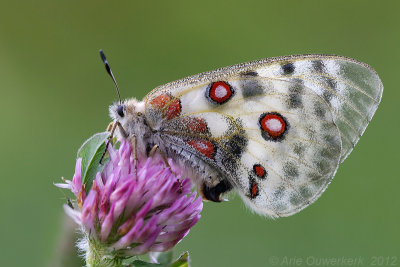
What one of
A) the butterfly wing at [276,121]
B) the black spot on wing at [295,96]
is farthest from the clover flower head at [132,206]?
the black spot on wing at [295,96]

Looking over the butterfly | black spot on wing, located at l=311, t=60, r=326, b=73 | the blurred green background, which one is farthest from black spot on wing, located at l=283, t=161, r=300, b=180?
the blurred green background

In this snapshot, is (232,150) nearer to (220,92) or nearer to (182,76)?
(220,92)

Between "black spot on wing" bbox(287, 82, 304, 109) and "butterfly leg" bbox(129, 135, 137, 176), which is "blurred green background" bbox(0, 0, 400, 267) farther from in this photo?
"black spot on wing" bbox(287, 82, 304, 109)

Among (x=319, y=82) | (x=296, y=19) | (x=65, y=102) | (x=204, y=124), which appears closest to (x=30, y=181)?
(x=65, y=102)

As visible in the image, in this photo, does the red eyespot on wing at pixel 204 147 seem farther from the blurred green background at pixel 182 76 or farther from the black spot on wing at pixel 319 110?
the blurred green background at pixel 182 76

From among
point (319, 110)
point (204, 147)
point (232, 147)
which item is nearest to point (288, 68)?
point (319, 110)

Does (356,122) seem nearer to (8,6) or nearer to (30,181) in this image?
(30,181)

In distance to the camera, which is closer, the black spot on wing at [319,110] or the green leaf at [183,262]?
the green leaf at [183,262]

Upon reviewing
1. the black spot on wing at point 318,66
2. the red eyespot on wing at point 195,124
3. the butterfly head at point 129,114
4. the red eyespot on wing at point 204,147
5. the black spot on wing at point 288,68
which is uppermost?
the butterfly head at point 129,114
